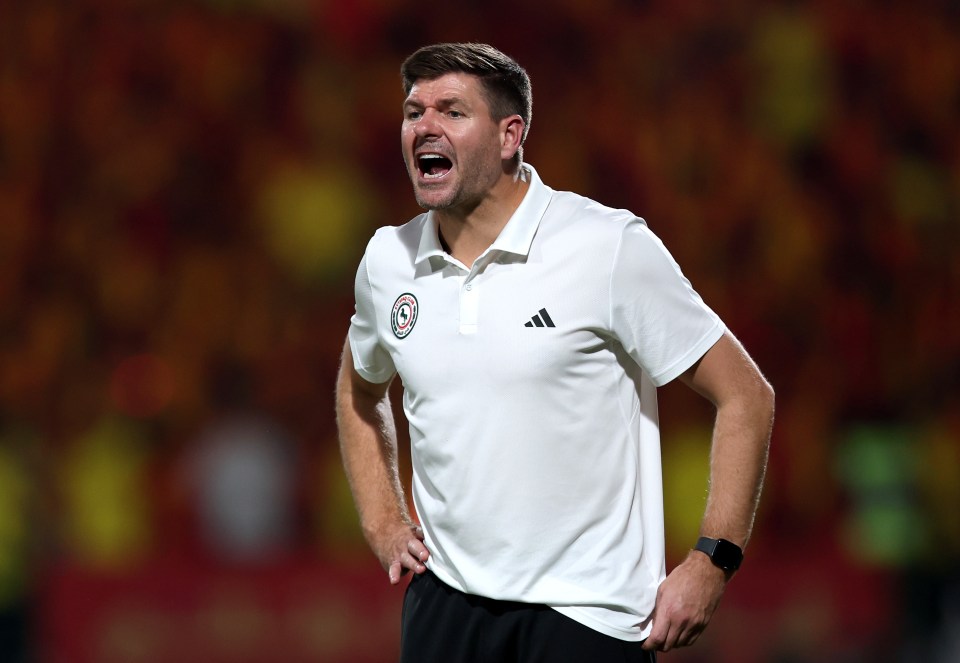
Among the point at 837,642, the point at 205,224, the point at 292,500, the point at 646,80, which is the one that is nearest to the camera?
the point at 837,642

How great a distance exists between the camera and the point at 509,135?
1.36 metres

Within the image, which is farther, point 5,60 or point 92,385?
point 5,60

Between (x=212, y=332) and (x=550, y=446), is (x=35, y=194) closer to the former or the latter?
(x=212, y=332)

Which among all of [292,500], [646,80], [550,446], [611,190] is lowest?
[292,500]

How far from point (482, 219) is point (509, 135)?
0.10 metres

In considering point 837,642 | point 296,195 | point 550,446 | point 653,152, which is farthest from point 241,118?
point 550,446

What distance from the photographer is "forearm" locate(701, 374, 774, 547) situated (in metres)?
1.23

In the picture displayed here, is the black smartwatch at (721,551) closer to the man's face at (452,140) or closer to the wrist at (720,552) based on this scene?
the wrist at (720,552)

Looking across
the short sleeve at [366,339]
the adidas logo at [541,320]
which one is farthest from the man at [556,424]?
the short sleeve at [366,339]

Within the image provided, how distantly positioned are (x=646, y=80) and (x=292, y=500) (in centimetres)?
193

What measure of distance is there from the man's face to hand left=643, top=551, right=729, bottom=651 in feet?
1.54

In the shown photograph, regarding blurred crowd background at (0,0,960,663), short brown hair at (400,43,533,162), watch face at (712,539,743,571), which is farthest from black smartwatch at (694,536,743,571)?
blurred crowd background at (0,0,960,663)

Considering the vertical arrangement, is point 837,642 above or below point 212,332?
below

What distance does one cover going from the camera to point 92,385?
352 cm
